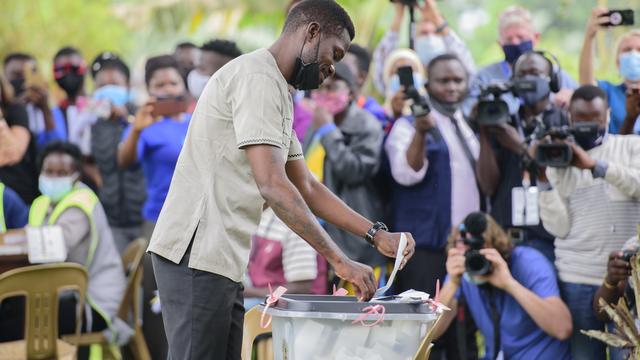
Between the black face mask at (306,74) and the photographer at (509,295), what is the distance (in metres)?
2.13

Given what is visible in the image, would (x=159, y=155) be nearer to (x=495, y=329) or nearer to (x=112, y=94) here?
(x=112, y=94)

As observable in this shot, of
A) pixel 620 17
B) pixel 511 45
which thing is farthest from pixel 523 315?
pixel 511 45

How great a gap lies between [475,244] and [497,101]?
3.01 feet

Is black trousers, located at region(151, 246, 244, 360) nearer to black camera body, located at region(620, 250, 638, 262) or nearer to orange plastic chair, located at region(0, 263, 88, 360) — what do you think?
black camera body, located at region(620, 250, 638, 262)

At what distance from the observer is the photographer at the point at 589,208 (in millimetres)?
5859

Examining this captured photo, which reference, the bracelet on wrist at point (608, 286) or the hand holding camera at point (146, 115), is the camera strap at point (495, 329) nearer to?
the bracelet on wrist at point (608, 286)

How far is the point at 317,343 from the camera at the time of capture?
3.83 meters

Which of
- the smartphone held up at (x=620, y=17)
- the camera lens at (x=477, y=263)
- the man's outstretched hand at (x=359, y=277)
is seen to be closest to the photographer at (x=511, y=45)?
the smartphone held up at (x=620, y=17)

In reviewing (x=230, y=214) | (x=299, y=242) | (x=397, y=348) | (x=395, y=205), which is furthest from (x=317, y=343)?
(x=395, y=205)

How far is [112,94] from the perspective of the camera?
881 cm

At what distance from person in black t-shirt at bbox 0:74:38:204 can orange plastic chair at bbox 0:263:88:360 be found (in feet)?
6.92

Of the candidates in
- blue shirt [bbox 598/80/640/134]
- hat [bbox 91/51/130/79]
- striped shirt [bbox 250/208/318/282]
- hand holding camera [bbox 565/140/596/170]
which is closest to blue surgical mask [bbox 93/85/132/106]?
hat [bbox 91/51/130/79]

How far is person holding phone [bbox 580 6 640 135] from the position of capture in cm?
626

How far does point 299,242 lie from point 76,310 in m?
1.57
